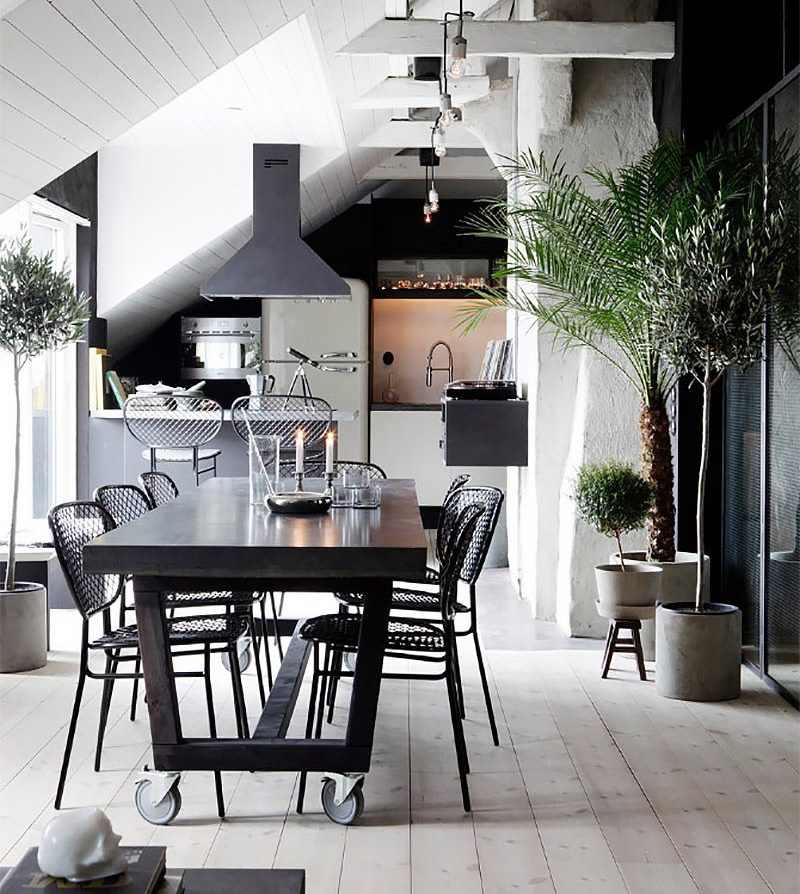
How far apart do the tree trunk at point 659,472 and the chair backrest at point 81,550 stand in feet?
8.47

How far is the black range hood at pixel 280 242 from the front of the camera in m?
8.66

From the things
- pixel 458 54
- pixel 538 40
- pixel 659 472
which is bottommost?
pixel 659 472

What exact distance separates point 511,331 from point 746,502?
3.12 metres

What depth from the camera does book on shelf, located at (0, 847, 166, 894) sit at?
1.70m

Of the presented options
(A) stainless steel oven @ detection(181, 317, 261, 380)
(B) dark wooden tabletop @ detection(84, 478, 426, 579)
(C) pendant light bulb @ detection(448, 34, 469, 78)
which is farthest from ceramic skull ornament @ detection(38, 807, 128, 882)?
(A) stainless steel oven @ detection(181, 317, 261, 380)

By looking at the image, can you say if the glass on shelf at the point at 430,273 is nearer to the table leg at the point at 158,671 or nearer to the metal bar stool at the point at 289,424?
the metal bar stool at the point at 289,424

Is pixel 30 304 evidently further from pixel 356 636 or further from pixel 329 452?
pixel 356 636

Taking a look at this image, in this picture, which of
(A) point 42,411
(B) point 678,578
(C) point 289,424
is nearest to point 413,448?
(C) point 289,424

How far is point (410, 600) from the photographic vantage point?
4578mm

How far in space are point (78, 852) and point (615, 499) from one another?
12.7ft

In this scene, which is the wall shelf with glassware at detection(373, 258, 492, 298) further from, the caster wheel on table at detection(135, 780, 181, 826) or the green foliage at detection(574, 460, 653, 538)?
the caster wheel on table at detection(135, 780, 181, 826)

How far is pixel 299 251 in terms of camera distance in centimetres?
873

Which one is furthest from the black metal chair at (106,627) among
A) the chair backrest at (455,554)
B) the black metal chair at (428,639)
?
the chair backrest at (455,554)

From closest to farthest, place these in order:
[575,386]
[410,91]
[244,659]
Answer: [244,659] → [575,386] → [410,91]
